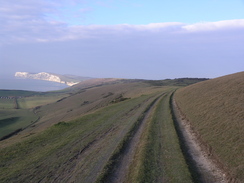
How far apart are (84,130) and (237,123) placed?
12479mm

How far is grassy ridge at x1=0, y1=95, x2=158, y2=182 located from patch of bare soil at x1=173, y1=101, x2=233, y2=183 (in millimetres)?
4644

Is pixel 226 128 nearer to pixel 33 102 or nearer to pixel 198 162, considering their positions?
pixel 198 162

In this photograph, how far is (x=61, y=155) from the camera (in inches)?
563

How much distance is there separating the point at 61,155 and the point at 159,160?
5956 millimetres

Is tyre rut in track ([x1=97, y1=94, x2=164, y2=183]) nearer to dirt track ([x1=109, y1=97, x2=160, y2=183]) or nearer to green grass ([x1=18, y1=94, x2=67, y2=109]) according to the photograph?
dirt track ([x1=109, y1=97, x2=160, y2=183])

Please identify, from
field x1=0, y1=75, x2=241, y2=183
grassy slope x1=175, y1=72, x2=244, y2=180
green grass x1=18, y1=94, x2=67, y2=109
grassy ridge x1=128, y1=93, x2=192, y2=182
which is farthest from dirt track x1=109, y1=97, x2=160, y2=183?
green grass x1=18, y1=94, x2=67, y2=109

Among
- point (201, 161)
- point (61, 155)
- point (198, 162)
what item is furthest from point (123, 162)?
point (61, 155)

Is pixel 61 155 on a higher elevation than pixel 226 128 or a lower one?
lower

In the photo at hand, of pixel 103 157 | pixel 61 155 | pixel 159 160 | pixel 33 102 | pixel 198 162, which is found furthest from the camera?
pixel 33 102

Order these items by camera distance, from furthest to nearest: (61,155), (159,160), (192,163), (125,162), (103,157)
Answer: (61,155) < (103,157) < (125,162) < (159,160) < (192,163)

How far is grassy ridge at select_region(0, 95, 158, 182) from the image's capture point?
1136 centimetres

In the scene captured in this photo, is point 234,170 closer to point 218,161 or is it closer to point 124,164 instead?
point 218,161

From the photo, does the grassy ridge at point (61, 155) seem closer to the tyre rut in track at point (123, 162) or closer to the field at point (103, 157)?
the field at point (103, 157)

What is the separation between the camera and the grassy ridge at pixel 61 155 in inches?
447
